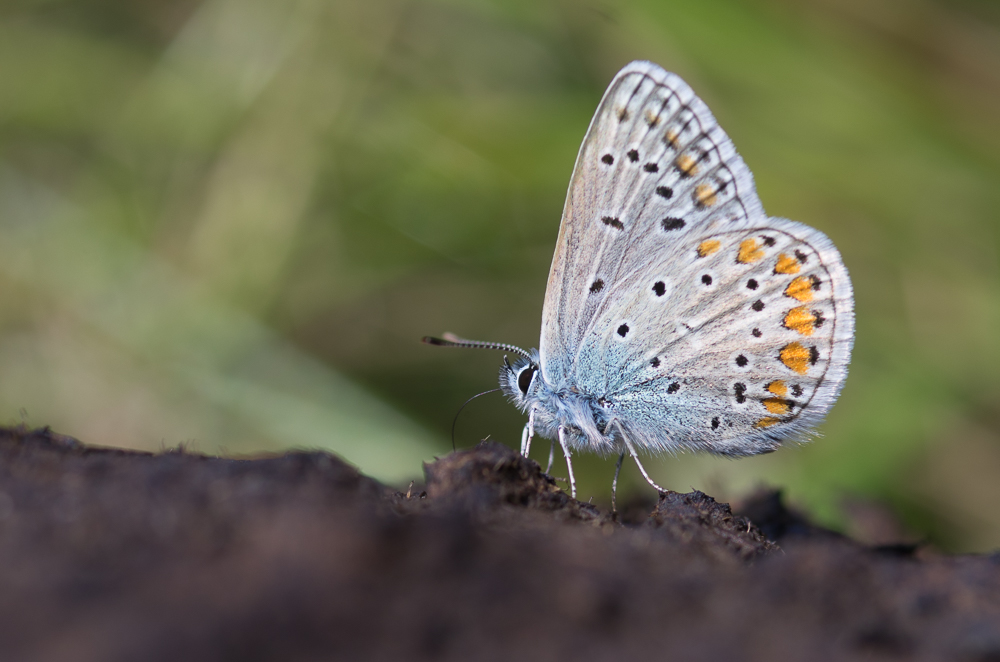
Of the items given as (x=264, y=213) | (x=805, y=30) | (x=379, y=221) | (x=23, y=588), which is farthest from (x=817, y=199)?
(x=23, y=588)

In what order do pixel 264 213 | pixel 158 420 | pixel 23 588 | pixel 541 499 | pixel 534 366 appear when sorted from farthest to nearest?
pixel 264 213 < pixel 158 420 < pixel 534 366 < pixel 541 499 < pixel 23 588

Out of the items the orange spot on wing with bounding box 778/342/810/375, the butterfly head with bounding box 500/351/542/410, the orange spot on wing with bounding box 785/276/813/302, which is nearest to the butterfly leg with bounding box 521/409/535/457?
the butterfly head with bounding box 500/351/542/410

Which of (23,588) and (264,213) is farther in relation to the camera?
(264,213)

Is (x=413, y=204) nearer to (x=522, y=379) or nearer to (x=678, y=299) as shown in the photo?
(x=522, y=379)

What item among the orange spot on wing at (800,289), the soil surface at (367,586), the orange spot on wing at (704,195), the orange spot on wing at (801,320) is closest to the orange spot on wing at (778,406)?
the orange spot on wing at (801,320)

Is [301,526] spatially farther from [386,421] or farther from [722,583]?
[386,421]

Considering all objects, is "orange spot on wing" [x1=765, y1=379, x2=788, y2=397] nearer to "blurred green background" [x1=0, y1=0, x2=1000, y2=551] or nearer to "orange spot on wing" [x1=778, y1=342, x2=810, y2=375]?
"orange spot on wing" [x1=778, y1=342, x2=810, y2=375]

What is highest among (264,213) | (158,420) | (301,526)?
(264,213)
